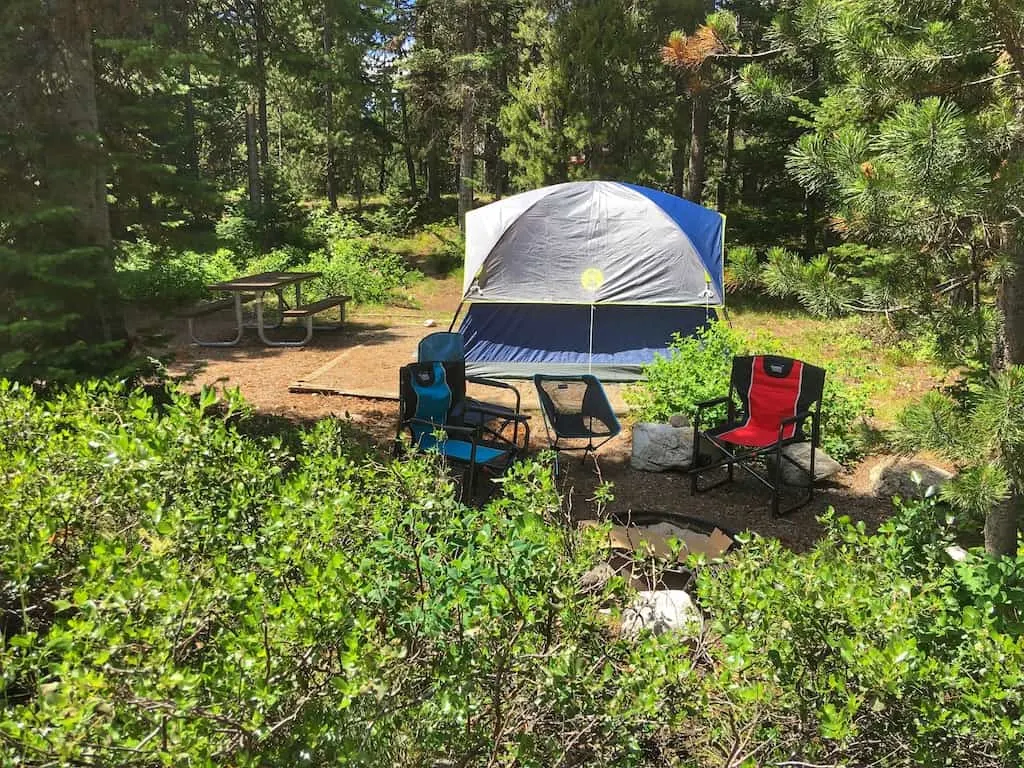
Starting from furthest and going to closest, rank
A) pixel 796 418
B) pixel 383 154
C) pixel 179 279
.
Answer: pixel 383 154 → pixel 179 279 → pixel 796 418

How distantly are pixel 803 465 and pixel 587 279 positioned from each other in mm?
3862

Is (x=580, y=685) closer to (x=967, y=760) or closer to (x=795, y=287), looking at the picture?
(x=967, y=760)

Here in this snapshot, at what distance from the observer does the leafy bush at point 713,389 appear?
6055 millimetres

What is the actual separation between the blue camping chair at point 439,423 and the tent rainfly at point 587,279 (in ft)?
10.1

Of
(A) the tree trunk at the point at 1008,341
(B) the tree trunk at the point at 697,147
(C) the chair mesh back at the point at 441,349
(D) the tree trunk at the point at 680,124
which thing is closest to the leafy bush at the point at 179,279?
(C) the chair mesh back at the point at 441,349

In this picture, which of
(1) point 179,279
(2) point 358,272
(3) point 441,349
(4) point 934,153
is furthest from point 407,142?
(4) point 934,153

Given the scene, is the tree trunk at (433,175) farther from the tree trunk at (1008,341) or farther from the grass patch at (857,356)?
the tree trunk at (1008,341)

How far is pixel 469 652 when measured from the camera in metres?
1.76

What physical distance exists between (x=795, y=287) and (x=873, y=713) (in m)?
2.28

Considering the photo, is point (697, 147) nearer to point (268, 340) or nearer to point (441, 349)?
point (268, 340)

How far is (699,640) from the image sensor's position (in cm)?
201

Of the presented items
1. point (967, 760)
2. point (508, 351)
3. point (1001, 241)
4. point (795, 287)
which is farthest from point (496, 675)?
point (508, 351)

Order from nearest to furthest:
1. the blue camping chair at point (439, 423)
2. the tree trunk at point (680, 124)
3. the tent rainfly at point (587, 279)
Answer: the blue camping chair at point (439, 423), the tent rainfly at point (587, 279), the tree trunk at point (680, 124)

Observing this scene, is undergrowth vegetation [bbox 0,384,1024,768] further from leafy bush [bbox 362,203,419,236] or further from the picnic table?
leafy bush [bbox 362,203,419,236]
